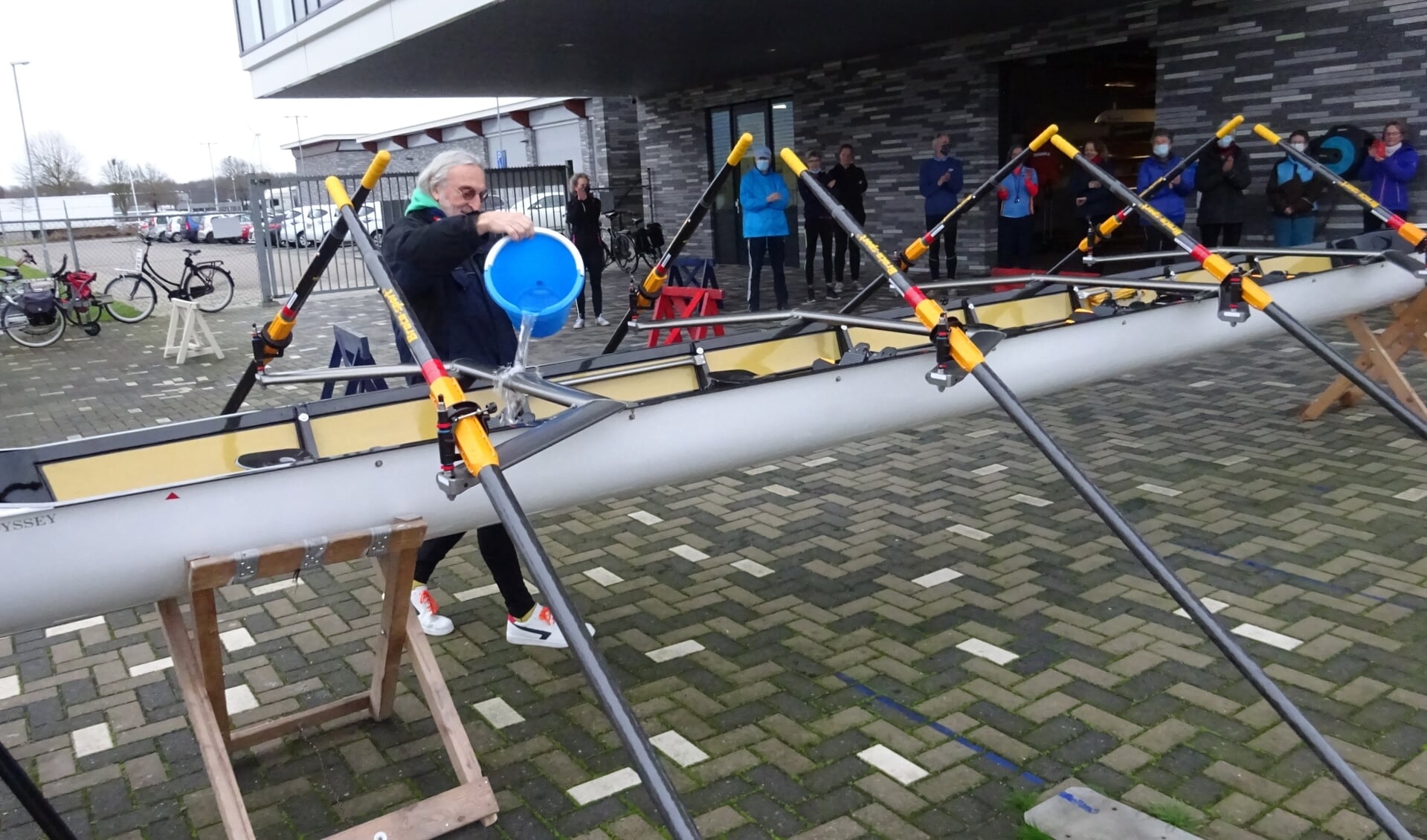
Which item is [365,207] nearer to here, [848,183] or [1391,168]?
[848,183]

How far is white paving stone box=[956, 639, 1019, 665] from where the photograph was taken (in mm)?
3266

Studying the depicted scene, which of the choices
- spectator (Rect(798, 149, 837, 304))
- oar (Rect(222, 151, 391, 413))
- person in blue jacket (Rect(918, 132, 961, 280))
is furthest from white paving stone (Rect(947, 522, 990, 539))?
spectator (Rect(798, 149, 837, 304))

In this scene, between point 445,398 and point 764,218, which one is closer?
point 445,398

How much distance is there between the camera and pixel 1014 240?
11.1 meters

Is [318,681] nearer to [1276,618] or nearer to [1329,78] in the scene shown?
[1276,618]

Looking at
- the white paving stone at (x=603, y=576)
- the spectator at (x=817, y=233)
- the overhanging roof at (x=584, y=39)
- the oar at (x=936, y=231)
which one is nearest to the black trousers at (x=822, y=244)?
the spectator at (x=817, y=233)

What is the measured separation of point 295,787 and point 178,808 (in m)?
0.28

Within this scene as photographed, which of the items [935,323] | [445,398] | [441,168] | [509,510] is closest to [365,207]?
[441,168]

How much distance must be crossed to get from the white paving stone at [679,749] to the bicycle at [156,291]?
39.6ft

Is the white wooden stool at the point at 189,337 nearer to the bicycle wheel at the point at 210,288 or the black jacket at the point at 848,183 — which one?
the bicycle wheel at the point at 210,288

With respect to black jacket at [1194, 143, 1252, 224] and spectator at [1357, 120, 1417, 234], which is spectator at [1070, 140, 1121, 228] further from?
spectator at [1357, 120, 1417, 234]

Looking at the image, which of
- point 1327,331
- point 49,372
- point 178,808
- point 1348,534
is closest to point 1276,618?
point 1348,534

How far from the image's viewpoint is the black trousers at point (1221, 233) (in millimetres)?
9633

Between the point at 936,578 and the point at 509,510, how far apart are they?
238cm
